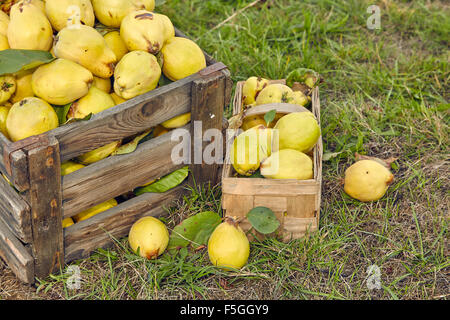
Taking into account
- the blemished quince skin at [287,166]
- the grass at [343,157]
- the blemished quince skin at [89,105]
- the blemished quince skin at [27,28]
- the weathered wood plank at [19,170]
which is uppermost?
the blemished quince skin at [27,28]

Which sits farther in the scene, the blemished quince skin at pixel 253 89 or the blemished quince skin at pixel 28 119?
the blemished quince skin at pixel 253 89

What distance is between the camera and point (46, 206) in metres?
2.14

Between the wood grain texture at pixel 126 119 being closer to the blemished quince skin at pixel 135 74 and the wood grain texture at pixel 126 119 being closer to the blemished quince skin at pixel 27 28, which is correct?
the blemished quince skin at pixel 135 74

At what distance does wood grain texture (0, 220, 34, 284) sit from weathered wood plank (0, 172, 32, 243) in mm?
85

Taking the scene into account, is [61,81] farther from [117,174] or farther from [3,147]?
[117,174]

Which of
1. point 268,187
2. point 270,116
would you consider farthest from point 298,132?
point 268,187

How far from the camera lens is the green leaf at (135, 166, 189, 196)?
2.50 m

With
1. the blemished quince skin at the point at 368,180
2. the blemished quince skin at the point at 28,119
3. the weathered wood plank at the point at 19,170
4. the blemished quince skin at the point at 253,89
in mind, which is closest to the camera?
the weathered wood plank at the point at 19,170

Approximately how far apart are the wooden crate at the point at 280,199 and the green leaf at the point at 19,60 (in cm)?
81

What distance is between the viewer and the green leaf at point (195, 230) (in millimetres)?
2457

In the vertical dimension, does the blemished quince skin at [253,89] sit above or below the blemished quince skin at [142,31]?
below

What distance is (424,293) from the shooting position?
2.30 metres

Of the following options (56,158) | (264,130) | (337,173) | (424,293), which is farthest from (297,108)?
(56,158)

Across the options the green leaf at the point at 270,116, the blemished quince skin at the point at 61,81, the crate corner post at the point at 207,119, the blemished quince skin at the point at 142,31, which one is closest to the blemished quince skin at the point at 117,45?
the blemished quince skin at the point at 142,31
